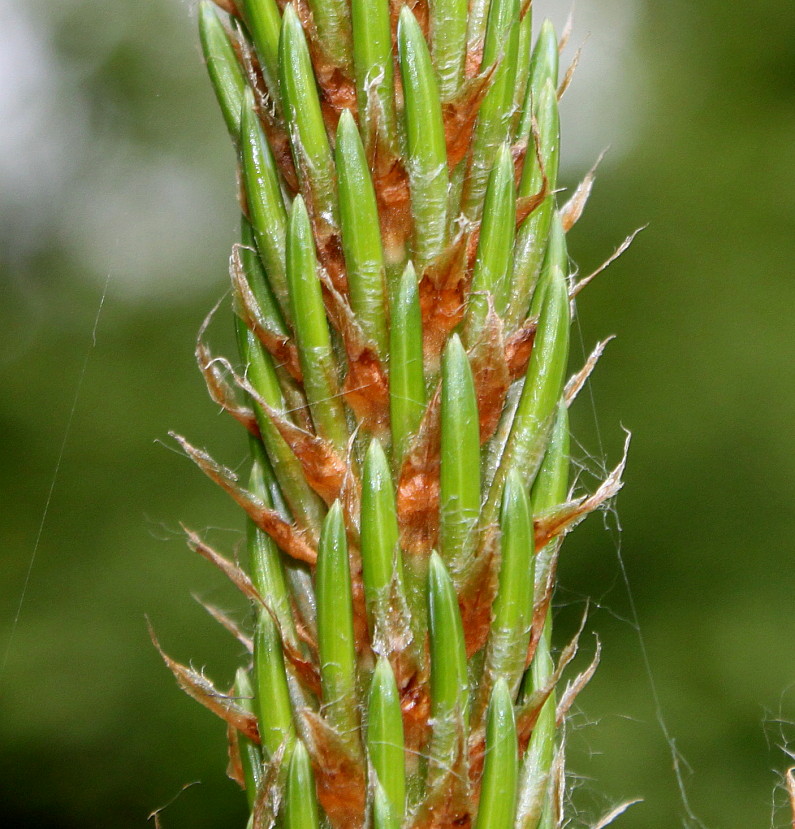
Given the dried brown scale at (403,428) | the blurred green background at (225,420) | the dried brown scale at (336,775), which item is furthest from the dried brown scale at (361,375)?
the blurred green background at (225,420)

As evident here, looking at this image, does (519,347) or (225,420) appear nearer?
(519,347)

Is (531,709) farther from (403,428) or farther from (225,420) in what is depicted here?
(225,420)

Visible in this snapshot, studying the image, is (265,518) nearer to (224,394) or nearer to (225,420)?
(224,394)

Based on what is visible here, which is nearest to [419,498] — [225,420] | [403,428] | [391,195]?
[403,428]

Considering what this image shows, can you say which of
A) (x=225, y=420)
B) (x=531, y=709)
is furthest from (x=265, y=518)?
(x=225, y=420)

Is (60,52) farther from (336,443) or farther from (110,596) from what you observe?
(336,443)

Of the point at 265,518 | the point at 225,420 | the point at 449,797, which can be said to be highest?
the point at 265,518

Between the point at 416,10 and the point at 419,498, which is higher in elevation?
the point at 416,10

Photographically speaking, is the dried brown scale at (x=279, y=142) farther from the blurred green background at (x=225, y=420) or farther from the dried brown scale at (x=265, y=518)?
→ the blurred green background at (x=225, y=420)

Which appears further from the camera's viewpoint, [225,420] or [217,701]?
[225,420]
